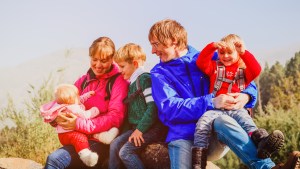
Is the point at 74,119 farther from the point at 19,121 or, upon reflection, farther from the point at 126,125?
the point at 19,121

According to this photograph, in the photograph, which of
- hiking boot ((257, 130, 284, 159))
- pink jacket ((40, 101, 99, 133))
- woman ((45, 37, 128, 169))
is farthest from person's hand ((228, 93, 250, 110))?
pink jacket ((40, 101, 99, 133))

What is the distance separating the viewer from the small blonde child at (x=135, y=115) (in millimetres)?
4055

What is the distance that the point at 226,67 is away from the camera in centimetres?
392

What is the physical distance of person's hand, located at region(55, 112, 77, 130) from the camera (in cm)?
426

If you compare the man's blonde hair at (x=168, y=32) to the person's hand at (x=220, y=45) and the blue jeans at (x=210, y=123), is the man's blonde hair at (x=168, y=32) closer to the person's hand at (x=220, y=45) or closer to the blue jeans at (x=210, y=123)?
the person's hand at (x=220, y=45)

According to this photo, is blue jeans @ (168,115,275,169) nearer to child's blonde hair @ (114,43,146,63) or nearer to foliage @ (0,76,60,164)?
child's blonde hair @ (114,43,146,63)

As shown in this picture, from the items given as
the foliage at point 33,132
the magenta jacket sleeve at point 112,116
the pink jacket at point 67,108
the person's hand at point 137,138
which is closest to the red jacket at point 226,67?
the person's hand at point 137,138

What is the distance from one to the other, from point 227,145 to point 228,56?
34.4 inches

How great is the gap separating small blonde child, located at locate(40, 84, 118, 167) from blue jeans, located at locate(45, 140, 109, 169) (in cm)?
8

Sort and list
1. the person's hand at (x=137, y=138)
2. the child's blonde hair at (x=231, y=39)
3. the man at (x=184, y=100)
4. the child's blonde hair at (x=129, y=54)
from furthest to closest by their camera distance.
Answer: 1. the child's blonde hair at (x=129, y=54)
2. the person's hand at (x=137, y=138)
3. the child's blonde hair at (x=231, y=39)
4. the man at (x=184, y=100)

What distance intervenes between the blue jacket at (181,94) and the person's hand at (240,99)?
0.11 m

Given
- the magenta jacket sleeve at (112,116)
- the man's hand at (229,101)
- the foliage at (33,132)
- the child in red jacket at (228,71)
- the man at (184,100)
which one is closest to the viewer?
the man at (184,100)

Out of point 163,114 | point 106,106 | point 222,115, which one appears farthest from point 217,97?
point 106,106

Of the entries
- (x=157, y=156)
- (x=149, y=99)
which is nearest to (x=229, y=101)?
(x=149, y=99)
